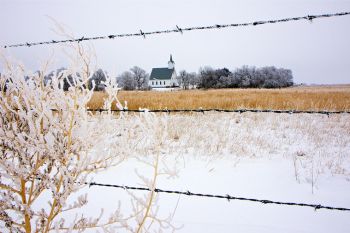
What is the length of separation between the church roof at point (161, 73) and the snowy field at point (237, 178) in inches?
3150

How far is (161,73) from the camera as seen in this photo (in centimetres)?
8688

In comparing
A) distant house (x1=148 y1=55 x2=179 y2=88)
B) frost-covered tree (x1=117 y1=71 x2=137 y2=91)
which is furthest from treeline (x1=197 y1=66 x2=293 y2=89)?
frost-covered tree (x1=117 y1=71 x2=137 y2=91)

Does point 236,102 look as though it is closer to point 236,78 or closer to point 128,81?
point 236,78

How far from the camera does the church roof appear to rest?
85.5m

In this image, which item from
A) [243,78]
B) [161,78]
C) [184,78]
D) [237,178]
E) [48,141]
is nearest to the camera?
[48,141]

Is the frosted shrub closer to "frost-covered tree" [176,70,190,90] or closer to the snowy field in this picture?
the snowy field

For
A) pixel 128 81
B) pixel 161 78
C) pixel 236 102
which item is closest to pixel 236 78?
pixel 161 78

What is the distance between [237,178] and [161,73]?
84696mm

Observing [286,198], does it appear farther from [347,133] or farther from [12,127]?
[347,133]

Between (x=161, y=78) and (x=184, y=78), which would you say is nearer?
(x=161, y=78)

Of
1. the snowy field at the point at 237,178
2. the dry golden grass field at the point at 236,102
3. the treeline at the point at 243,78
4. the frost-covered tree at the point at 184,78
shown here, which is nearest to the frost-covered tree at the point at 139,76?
the frost-covered tree at the point at 184,78

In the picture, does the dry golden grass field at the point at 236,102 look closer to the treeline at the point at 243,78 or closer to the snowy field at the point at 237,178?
the snowy field at the point at 237,178

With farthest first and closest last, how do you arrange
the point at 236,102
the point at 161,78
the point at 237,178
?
the point at 161,78
the point at 236,102
the point at 237,178

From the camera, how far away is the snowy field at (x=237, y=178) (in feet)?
7.66
